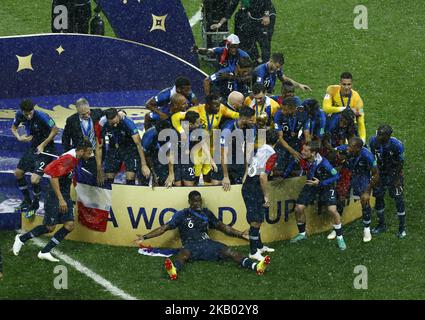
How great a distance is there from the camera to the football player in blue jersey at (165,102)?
17062 mm

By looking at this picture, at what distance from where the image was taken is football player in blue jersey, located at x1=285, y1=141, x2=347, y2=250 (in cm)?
1650

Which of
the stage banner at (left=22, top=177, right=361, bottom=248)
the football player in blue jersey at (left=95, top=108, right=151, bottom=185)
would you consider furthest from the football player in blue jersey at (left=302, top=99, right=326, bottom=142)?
the football player in blue jersey at (left=95, top=108, right=151, bottom=185)

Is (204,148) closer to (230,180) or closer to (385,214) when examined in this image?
(230,180)

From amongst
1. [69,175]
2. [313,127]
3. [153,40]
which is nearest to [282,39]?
[153,40]

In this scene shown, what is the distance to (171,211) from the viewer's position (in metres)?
16.5

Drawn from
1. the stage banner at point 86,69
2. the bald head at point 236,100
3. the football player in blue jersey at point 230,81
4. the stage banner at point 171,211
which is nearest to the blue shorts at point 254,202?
the stage banner at point 171,211

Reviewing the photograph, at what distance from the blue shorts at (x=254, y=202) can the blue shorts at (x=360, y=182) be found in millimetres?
1444

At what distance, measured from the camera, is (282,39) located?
24.6 metres

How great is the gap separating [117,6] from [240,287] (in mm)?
6862

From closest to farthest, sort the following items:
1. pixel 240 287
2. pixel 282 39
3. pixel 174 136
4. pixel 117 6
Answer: pixel 240 287
pixel 174 136
pixel 117 6
pixel 282 39

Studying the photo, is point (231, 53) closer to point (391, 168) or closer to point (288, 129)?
point (288, 129)

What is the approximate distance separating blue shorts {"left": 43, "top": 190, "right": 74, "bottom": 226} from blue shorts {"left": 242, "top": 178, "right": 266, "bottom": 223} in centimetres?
227

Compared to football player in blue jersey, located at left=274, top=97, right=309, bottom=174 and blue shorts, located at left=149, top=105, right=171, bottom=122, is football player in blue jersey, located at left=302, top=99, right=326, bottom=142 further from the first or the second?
blue shorts, located at left=149, top=105, right=171, bottom=122

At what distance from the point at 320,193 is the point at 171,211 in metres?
1.99
